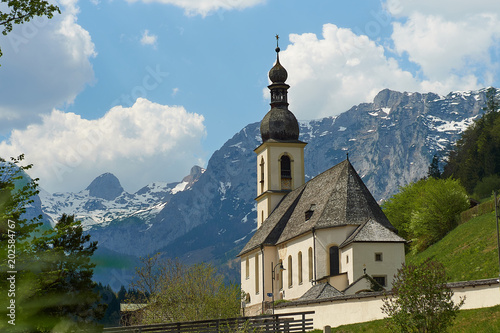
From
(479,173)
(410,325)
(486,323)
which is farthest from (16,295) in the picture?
(479,173)

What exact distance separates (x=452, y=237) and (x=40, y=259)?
59.3 metres

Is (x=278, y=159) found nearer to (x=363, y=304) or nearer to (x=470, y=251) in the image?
(x=470, y=251)

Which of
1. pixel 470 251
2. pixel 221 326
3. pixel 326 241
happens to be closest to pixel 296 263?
pixel 326 241

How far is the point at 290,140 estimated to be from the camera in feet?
235

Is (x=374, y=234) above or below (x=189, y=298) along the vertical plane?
above

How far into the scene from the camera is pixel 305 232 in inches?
2098

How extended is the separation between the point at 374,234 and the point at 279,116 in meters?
27.6

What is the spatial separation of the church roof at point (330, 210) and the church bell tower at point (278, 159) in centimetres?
484

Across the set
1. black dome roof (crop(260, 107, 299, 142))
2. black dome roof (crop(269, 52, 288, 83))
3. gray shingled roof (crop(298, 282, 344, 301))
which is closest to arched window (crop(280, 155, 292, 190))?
black dome roof (crop(260, 107, 299, 142))

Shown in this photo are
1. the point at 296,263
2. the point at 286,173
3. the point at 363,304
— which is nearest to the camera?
the point at 363,304

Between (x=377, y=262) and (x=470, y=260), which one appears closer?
(x=377, y=262)

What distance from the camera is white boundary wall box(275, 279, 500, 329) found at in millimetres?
26703

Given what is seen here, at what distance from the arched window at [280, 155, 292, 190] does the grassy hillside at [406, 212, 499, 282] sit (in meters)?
13.9

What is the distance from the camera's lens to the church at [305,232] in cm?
4572
